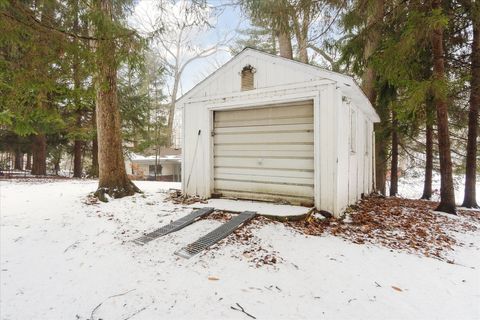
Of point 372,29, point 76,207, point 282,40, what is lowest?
point 76,207

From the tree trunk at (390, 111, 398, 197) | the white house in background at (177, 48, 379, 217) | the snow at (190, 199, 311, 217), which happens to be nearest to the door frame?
the white house in background at (177, 48, 379, 217)

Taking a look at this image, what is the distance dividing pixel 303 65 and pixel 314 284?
13.2 feet

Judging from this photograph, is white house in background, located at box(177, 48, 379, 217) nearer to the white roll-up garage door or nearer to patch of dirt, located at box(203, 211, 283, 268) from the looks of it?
the white roll-up garage door

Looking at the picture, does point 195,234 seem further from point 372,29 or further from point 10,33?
point 372,29

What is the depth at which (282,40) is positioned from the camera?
35.4 feet

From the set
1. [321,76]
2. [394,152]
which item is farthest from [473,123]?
[321,76]

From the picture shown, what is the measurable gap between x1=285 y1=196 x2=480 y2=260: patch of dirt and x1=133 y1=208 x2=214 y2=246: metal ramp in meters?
1.61

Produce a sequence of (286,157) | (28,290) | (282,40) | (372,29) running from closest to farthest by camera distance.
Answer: (28,290)
(286,157)
(372,29)
(282,40)

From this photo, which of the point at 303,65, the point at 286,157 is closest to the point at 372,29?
the point at 303,65

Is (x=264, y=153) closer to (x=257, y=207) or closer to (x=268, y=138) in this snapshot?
(x=268, y=138)

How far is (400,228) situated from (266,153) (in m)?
2.93

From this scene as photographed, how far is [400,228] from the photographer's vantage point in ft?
15.7

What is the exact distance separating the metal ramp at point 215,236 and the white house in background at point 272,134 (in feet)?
4.39

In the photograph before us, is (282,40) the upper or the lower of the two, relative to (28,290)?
upper
